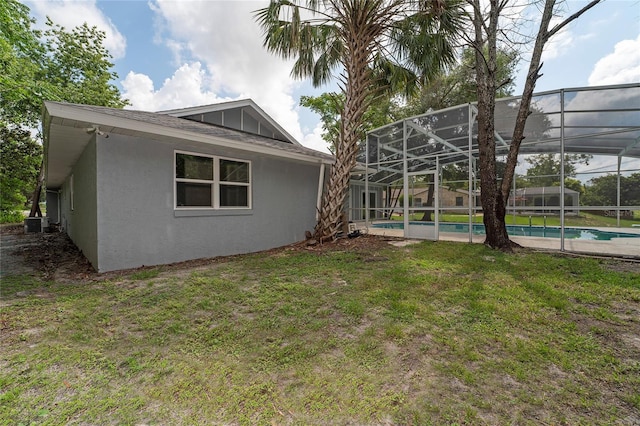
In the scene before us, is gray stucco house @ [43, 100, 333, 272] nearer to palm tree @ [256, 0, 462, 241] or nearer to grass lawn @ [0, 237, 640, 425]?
grass lawn @ [0, 237, 640, 425]

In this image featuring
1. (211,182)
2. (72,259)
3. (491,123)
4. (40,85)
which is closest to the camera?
(211,182)

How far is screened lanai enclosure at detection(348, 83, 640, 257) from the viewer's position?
24.8 feet

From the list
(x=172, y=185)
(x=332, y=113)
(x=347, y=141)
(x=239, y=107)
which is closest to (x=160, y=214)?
(x=172, y=185)

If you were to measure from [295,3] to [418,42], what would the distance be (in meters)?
3.55

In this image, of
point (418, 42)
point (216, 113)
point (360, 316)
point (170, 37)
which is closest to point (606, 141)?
point (418, 42)

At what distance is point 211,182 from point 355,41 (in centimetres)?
554

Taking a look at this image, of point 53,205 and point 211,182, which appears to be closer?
point 211,182

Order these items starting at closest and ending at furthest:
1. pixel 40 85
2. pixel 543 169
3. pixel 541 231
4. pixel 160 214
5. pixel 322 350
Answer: pixel 322 350, pixel 160 214, pixel 40 85, pixel 543 169, pixel 541 231

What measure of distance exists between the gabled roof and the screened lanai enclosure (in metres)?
3.51

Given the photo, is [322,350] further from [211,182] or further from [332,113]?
[332,113]

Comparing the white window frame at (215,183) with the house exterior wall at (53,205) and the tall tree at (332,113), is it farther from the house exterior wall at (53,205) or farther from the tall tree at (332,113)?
the house exterior wall at (53,205)

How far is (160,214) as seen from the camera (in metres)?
6.08

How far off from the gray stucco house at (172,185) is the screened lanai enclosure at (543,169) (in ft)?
12.5

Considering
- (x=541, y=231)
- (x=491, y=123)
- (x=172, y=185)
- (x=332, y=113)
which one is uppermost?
(x=332, y=113)
